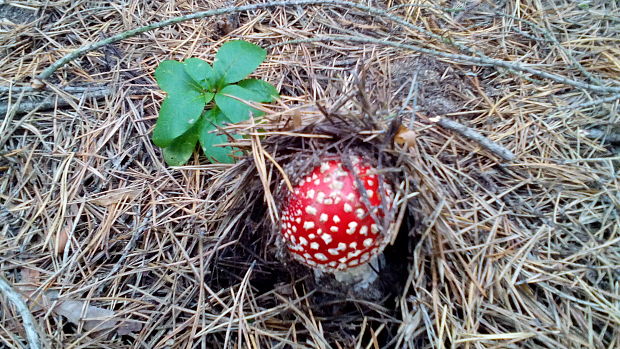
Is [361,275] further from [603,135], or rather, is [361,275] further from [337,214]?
[603,135]

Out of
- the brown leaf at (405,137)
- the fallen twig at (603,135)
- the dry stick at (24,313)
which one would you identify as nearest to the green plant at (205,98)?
the brown leaf at (405,137)

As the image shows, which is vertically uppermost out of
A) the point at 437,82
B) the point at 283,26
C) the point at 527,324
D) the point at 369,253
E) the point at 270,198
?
the point at 283,26

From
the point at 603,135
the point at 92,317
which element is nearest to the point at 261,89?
the point at 92,317

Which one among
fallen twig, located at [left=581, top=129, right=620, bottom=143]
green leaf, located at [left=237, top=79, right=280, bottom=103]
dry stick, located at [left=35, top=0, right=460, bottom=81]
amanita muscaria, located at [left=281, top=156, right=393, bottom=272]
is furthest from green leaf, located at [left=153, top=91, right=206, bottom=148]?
fallen twig, located at [left=581, top=129, right=620, bottom=143]

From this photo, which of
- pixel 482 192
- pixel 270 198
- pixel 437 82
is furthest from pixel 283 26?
pixel 482 192

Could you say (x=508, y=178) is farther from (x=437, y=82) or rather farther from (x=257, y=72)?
(x=257, y=72)
